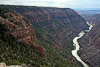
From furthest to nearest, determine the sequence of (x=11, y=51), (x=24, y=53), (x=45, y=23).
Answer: (x=45, y=23) → (x=24, y=53) → (x=11, y=51)

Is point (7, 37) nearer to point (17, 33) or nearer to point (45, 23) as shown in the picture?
point (17, 33)

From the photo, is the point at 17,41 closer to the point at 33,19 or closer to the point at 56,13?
the point at 33,19

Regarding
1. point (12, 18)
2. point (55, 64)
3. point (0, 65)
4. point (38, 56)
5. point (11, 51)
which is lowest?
point (55, 64)

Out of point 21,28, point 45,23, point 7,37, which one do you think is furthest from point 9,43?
point 45,23

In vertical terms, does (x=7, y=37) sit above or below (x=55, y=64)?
above

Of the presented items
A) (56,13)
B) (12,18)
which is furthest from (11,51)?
(56,13)

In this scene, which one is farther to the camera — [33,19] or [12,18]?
[33,19]

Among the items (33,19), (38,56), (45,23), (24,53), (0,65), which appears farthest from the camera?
(45,23)
